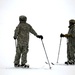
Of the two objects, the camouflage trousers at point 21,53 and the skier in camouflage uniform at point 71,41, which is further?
the skier in camouflage uniform at point 71,41

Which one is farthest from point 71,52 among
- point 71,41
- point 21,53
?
point 21,53

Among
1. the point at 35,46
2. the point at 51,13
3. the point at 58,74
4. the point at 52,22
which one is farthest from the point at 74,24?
the point at 51,13

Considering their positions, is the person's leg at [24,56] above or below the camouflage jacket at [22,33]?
below

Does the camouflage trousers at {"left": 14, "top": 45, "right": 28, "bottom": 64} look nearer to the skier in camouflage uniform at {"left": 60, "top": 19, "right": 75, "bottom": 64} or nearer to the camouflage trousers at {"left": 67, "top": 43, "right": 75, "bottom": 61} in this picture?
the skier in camouflage uniform at {"left": 60, "top": 19, "right": 75, "bottom": 64}

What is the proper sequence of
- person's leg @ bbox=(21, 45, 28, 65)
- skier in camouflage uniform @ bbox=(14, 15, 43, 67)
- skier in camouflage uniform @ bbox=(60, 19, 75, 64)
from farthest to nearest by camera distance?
skier in camouflage uniform @ bbox=(60, 19, 75, 64), skier in camouflage uniform @ bbox=(14, 15, 43, 67), person's leg @ bbox=(21, 45, 28, 65)

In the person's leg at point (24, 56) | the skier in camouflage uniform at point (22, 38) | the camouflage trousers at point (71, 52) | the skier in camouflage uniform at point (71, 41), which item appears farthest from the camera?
the camouflage trousers at point (71, 52)

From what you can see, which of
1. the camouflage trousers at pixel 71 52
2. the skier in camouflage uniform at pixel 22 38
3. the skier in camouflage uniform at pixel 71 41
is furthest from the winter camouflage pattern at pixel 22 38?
the camouflage trousers at pixel 71 52

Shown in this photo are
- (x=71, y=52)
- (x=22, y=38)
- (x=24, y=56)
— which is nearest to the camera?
(x=24, y=56)

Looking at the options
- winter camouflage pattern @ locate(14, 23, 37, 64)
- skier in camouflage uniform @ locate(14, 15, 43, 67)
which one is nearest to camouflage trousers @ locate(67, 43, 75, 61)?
skier in camouflage uniform @ locate(14, 15, 43, 67)

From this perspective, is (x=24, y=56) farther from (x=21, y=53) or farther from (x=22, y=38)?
(x=22, y=38)

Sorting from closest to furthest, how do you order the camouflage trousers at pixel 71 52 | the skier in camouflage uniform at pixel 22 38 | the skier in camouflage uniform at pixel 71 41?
the skier in camouflage uniform at pixel 22 38 → the skier in camouflage uniform at pixel 71 41 → the camouflage trousers at pixel 71 52

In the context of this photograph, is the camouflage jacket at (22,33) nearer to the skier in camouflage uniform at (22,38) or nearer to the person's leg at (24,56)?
the skier in camouflage uniform at (22,38)

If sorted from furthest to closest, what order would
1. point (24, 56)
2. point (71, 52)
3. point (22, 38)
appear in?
point (71, 52), point (22, 38), point (24, 56)

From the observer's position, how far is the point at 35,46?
2672 cm
